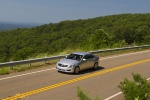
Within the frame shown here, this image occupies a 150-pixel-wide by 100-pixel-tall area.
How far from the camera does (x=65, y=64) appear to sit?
1889cm

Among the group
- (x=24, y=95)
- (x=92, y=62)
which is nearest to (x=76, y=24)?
(x=92, y=62)

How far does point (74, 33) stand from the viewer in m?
87.4

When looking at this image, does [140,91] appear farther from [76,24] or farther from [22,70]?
[76,24]

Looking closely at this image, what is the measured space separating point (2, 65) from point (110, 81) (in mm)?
7352

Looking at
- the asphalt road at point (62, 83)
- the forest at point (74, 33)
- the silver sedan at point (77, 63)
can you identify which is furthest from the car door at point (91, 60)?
the forest at point (74, 33)

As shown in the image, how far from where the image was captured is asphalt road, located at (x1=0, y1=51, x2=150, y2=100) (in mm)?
13809

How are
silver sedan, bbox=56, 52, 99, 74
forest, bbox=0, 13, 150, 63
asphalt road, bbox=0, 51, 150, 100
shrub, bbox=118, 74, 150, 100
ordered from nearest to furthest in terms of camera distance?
shrub, bbox=118, 74, 150, 100 → asphalt road, bbox=0, 51, 150, 100 → silver sedan, bbox=56, 52, 99, 74 → forest, bbox=0, 13, 150, 63

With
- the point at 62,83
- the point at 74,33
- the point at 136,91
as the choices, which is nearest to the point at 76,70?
the point at 62,83

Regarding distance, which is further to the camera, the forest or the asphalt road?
the forest

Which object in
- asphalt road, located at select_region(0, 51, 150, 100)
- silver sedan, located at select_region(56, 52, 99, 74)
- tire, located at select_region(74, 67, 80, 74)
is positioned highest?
silver sedan, located at select_region(56, 52, 99, 74)

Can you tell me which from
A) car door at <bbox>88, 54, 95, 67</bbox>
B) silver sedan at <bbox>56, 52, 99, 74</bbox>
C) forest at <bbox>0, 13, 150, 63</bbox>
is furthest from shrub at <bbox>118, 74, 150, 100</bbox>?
forest at <bbox>0, 13, 150, 63</bbox>

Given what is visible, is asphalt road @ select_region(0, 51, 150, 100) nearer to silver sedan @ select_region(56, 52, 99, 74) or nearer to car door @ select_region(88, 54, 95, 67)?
silver sedan @ select_region(56, 52, 99, 74)

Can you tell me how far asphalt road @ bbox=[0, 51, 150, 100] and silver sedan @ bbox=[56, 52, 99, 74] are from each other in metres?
0.37

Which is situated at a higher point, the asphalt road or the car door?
the car door
